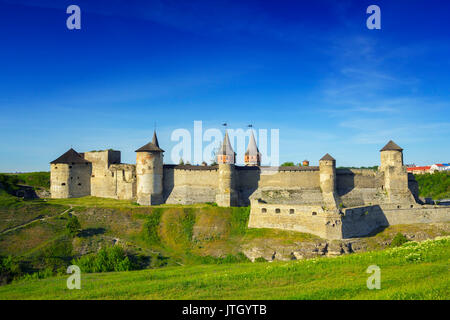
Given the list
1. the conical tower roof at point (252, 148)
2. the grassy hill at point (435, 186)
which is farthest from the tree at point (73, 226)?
the grassy hill at point (435, 186)

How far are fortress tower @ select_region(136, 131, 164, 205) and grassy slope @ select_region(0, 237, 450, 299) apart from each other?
2297cm

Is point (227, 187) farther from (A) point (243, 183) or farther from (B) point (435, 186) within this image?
(B) point (435, 186)

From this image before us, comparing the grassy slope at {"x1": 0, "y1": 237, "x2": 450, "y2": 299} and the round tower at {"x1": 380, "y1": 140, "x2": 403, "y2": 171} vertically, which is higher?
the round tower at {"x1": 380, "y1": 140, "x2": 403, "y2": 171}

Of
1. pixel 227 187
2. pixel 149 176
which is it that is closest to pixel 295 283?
pixel 227 187

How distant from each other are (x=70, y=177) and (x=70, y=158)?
292 centimetres

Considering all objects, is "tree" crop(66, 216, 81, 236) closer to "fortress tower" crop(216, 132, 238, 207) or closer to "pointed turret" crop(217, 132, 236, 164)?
"fortress tower" crop(216, 132, 238, 207)

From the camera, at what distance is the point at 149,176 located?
45.9 metres

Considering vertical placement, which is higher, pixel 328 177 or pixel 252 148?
pixel 252 148

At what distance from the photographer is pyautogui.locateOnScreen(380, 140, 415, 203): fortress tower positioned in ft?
155

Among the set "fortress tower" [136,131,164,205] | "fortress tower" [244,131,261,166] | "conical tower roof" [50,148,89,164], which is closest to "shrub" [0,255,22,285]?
"fortress tower" [136,131,164,205]

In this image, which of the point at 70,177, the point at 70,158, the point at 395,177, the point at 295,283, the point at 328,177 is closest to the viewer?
the point at 295,283

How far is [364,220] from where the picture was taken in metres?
39.6

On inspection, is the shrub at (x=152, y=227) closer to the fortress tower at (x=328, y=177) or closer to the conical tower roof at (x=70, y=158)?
the conical tower roof at (x=70, y=158)

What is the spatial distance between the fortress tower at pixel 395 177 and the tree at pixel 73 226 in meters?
39.6
